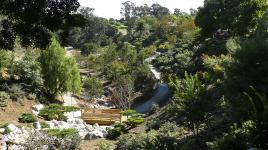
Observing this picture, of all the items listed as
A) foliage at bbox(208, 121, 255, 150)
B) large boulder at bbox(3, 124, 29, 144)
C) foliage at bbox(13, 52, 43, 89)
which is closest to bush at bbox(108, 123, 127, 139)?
large boulder at bbox(3, 124, 29, 144)

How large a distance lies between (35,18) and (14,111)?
19782mm

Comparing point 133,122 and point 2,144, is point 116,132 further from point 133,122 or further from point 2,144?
point 2,144

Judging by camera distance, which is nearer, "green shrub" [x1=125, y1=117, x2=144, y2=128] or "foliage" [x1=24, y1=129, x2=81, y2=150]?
"foliage" [x1=24, y1=129, x2=81, y2=150]

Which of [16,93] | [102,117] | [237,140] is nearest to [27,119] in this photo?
[16,93]

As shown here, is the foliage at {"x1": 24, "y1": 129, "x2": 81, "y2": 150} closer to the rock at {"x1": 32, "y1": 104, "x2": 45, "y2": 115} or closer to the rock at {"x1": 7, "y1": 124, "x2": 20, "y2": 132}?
the rock at {"x1": 7, "y1": 124, "x2": 20, "y2": 132}

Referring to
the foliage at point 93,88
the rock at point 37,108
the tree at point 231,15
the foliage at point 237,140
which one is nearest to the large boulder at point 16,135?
the rock at point 37,108

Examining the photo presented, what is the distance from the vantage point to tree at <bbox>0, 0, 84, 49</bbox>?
8688 millimetres

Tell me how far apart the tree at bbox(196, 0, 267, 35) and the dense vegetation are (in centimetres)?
7

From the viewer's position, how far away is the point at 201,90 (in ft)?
56.8

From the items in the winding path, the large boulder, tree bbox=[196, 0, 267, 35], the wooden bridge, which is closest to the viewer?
the large boulder

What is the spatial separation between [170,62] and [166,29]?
881 inches

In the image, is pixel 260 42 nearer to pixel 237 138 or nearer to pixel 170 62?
pixel 237 138

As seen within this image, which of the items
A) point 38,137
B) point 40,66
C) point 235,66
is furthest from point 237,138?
point 40,66

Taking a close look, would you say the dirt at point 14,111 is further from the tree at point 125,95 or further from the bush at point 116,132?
the tree at point 125,95
